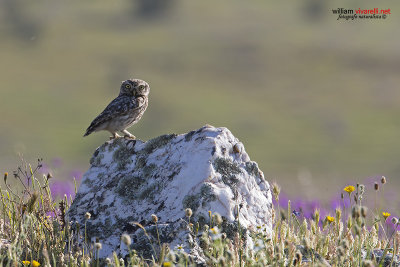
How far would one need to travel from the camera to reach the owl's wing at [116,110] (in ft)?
26.9

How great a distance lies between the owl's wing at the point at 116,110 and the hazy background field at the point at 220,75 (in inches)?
1348

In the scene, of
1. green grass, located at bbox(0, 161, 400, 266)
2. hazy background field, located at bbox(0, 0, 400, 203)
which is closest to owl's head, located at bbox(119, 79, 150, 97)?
green grass, located at bbox(0, 161, 400, 266)

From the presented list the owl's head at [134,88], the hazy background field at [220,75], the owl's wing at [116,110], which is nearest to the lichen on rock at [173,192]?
the owl's wing at [116,110]

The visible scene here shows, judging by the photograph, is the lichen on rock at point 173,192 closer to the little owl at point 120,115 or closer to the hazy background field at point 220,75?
the little owl at point 120,115

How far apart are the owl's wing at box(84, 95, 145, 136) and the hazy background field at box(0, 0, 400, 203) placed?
112ft

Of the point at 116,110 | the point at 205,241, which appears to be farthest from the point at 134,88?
the point at 205,241

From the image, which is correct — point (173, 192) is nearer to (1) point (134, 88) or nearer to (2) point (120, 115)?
(2) point (120, 115)

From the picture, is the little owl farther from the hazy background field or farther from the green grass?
the hazy background field

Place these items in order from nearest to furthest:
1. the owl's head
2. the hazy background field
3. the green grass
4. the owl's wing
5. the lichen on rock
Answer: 1. the green grass
2. the lichen on rock
3. the owl's wing
4. the owl's head
5. the hazy background field

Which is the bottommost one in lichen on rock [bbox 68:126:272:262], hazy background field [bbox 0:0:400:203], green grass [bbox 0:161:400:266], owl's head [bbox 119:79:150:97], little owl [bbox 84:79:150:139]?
green grass [bbox 0:161:400:266]

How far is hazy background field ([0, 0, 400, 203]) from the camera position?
189 ft

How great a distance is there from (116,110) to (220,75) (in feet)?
246

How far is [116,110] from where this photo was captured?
27.1 ft

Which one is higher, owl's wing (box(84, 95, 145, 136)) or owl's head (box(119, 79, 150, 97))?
owl's head (box(119, 79, 150, 97))
